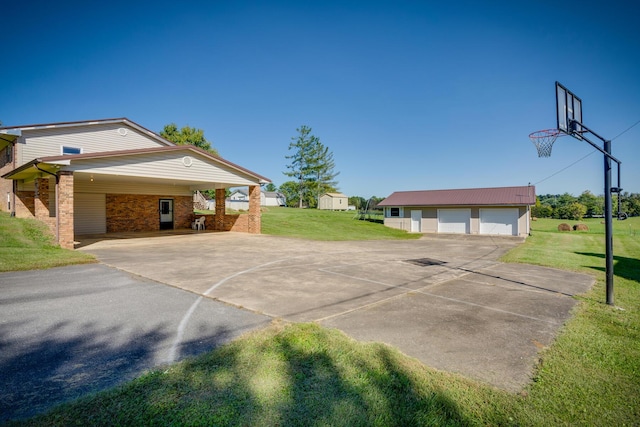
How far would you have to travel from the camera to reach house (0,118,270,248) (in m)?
12.9

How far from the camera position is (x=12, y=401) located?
285cm

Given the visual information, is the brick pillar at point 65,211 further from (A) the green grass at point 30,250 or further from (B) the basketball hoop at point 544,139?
(B) the basketball hoop at point 544,139

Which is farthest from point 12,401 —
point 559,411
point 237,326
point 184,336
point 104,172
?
point 104,172

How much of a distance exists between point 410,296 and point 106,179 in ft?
61.0

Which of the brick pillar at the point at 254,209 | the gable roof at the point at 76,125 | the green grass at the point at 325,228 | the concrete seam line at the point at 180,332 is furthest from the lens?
the green grass at the point at 325,228

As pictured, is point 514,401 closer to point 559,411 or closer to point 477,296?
point 559,411

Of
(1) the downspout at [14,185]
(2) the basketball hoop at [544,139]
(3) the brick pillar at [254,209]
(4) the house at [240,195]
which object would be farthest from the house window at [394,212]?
(4) the house at [240,195]

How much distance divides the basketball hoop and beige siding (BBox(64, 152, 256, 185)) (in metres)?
14.6

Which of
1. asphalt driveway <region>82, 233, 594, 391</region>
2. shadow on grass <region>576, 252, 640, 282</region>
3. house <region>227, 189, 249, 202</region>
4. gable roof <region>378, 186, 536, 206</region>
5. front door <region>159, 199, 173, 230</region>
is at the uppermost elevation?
house <region>227, 189, 249, 202</region>

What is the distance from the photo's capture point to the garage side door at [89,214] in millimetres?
18422

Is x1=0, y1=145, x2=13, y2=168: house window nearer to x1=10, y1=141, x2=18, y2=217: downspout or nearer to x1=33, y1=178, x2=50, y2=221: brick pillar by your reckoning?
x1=10, y1=141, x2=18, y2=217: downspout

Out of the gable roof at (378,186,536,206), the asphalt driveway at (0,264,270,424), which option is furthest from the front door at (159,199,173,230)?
the gable roof at (378,186,536,206)

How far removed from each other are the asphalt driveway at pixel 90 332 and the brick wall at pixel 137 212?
552 inches

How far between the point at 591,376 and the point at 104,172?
1616 cm
